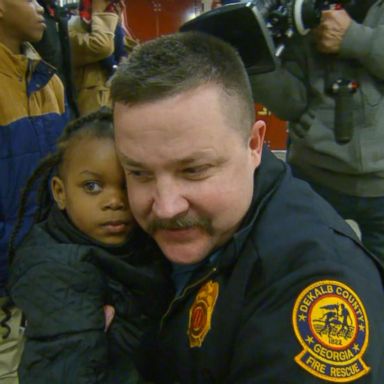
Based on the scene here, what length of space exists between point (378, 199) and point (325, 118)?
1.13 feet

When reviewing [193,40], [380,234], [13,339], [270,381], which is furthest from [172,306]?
[380,234]

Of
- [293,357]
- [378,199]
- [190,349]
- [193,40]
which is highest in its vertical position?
[193,40]

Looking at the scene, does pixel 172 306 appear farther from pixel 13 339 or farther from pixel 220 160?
pixel 13 339

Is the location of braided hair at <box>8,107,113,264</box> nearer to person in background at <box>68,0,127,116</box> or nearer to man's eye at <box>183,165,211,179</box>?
man's eye at <box>183,165,211,179</box>

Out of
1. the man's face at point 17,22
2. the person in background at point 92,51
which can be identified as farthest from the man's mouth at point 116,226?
the person in background at point 92,51

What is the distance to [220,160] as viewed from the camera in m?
0.87

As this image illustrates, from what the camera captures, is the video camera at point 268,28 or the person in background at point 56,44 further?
the person in background at point 56,44

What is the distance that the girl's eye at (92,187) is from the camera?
3.65 ft

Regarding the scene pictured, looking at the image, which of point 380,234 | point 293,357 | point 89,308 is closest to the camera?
point 293,357

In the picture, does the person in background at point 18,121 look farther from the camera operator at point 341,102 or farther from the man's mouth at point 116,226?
the camera operator at point 341,102

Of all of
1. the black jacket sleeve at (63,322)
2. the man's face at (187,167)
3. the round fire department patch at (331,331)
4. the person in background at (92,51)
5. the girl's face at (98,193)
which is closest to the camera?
Result: the round fire department patch at (331,331)

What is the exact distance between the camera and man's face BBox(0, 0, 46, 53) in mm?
1700

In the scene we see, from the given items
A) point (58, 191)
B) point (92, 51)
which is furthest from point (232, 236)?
point (92, 51)

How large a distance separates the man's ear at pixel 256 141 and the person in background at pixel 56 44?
126 centimetres
